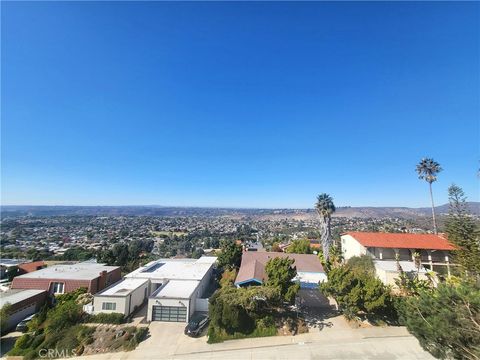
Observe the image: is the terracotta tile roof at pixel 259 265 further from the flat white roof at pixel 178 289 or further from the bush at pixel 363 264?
the flat white roof at pixel 178 289

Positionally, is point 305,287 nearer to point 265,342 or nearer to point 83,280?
point 265,342

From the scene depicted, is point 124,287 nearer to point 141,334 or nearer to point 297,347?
point 141,334

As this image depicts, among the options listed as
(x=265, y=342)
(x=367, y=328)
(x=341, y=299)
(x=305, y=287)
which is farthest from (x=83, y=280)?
(x=367, y=328)

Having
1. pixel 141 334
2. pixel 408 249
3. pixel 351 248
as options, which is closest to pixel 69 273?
pixel 141 334

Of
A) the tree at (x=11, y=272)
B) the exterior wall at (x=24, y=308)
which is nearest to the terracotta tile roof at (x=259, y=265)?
the exterior wall at (x=24, y=308)

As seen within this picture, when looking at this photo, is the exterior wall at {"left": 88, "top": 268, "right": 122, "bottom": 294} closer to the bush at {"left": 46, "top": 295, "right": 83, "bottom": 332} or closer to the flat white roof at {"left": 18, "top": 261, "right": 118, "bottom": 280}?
the flat white roof at {"left": 18, "top": 261, "right": 118, "bottom": 280}
